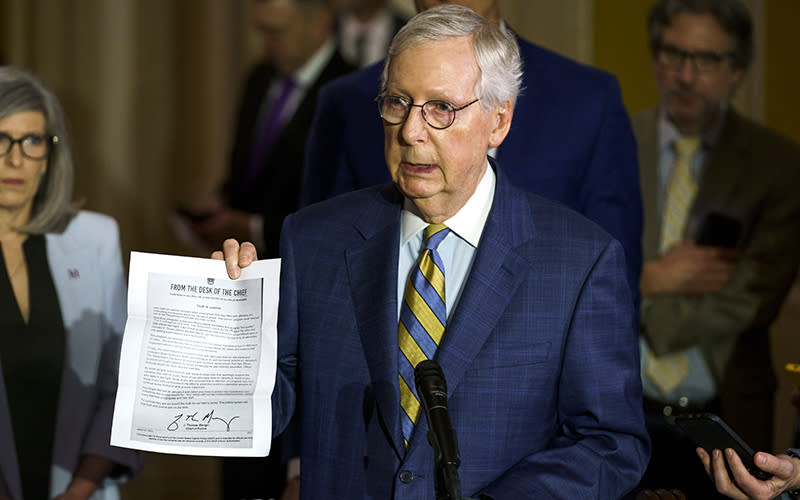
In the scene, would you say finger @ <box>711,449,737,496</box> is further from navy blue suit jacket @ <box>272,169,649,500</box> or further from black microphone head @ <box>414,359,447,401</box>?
black microphone head @ <box>414,359,447,401</box>

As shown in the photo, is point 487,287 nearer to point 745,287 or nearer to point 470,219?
point 470,219

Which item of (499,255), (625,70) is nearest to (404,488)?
(499,255)

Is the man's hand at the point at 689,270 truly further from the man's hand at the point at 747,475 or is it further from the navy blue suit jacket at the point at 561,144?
the man's hand at the point at 747,475

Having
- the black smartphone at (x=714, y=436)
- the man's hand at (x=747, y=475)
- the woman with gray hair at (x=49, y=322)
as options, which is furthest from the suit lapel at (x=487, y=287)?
the woman with gray hair at (x=49, y=322)

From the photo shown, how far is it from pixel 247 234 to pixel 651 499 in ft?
8.53

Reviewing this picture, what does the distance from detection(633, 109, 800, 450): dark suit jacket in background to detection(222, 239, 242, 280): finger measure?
7.32ft

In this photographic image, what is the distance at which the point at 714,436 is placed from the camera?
1938 millimetres

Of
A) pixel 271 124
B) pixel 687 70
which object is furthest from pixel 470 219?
pixel 271 124

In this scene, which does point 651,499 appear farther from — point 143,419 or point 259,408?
point 143,419

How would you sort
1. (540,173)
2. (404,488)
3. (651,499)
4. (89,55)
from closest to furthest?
1. (404,488)
2. (651,499)
3. (540,173)
4. (89,55)

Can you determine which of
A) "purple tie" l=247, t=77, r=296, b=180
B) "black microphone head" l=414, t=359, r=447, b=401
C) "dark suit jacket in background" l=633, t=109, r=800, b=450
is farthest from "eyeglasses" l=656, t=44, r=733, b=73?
"black microphone head" l=414, t=359, r=447, b=401

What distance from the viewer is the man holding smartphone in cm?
357

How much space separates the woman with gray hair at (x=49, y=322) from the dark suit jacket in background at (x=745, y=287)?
197 cm

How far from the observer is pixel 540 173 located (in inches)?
97.1
